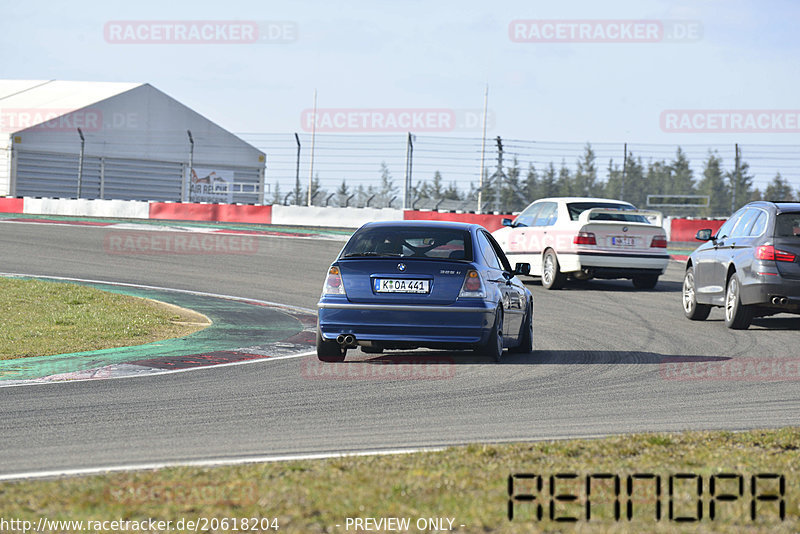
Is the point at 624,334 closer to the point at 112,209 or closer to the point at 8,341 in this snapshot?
the point at 8,341

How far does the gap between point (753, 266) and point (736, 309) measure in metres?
0.65

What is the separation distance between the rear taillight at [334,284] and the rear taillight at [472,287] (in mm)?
1095

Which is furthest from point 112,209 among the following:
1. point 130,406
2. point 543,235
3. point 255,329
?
point 130,406

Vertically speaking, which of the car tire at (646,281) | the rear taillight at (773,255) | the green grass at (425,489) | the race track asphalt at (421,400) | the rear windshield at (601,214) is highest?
the rear windshield at (601,214)

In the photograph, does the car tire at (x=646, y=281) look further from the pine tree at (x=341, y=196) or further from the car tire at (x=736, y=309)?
the pine tree at (x=341, y=196)

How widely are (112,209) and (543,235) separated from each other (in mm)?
19612

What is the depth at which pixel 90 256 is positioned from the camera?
72.8 feet

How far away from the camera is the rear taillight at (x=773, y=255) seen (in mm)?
13312

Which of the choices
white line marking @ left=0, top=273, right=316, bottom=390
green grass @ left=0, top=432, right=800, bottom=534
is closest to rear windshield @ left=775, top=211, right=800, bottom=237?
white line marking @ left=0, top=273, right=316, bottom=390

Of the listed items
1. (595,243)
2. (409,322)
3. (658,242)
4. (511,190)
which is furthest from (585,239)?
(511,190)

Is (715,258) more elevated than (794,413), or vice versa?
(715,258)

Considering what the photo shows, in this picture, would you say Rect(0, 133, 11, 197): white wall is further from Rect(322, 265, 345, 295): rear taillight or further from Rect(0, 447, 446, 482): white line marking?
Rect(0, 447, 446, 482): white line marking

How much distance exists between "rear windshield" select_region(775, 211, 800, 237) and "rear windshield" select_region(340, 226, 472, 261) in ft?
16.4

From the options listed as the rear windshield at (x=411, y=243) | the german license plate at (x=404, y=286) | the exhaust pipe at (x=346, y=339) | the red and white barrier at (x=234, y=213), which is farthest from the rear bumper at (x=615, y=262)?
the red and white barrier at (x=234, y=213)
